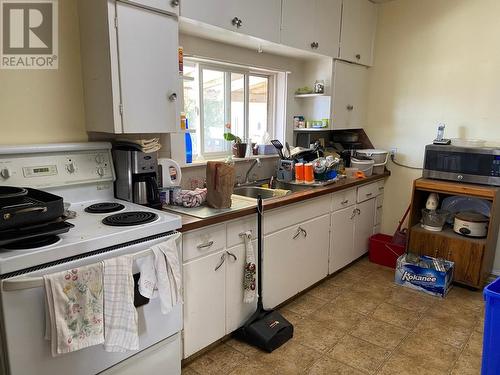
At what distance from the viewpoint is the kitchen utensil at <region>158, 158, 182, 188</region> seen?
6.73 feet

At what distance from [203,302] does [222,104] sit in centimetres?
158

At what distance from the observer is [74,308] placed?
122 cm

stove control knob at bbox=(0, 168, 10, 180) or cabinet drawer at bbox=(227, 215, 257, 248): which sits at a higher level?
stove control knob at bbox=(0, 168, 10, 180)

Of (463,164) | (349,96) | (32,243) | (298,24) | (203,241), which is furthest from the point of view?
(349,96)

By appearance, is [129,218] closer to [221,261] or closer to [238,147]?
[221,261]

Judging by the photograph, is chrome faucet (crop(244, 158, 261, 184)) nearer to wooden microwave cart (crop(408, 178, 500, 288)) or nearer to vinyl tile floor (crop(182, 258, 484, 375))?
vinyl tile floor (crop(182, 258, 484, 375))

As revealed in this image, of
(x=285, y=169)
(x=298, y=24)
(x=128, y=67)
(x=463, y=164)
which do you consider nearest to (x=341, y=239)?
(x=285, y=169)

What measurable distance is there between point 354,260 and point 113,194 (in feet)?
7.63

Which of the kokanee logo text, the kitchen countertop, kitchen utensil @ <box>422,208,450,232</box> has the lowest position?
kitchen utensil @ <box>422,208,450,232</box>

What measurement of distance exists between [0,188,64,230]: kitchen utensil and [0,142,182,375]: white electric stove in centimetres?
8

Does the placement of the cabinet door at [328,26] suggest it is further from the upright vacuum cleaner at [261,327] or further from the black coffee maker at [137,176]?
the black coffee maker at [137,176]

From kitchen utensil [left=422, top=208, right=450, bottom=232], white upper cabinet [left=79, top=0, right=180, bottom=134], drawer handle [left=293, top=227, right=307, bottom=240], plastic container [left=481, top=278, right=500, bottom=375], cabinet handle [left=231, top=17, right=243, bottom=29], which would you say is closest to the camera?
plastic container [left=481, top=278, right=500, bottom=375]

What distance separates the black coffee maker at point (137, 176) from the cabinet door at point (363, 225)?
1.96 meters

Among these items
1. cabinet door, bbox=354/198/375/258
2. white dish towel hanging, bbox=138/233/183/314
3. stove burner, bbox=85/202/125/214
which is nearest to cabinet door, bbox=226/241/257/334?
white dish towel hanging, bbox=138/233/183/314
